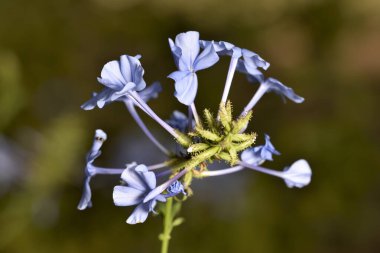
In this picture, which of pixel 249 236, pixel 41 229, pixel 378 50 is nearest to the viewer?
pixel 41 229

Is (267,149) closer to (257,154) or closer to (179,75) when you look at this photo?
(257,154)

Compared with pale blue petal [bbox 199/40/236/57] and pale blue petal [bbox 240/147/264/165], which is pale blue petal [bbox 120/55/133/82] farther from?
pale blue petal [bbox 240/147/264/165]

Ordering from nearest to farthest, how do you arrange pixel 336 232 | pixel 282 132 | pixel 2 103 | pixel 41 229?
1. pixel 2 103
2. pixel 41 229
3. pixel 336 232
4. pixel 282 132

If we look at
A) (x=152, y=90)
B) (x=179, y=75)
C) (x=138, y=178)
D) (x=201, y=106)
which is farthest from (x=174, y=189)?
(x=201, y=106)

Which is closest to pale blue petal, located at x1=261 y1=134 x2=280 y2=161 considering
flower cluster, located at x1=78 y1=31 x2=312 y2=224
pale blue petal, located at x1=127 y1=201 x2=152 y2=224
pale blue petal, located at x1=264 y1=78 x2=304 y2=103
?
flower cluster, located at x1=78 y1=31 x2=312 y2=224

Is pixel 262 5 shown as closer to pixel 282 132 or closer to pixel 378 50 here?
pixel 378 50

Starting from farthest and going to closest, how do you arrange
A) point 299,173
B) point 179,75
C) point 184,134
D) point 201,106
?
1. point 201,106
2. point 299,173
3. point 184,134
4. point 179,75

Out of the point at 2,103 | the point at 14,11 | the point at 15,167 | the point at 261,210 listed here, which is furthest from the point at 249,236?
the point at 14,11
